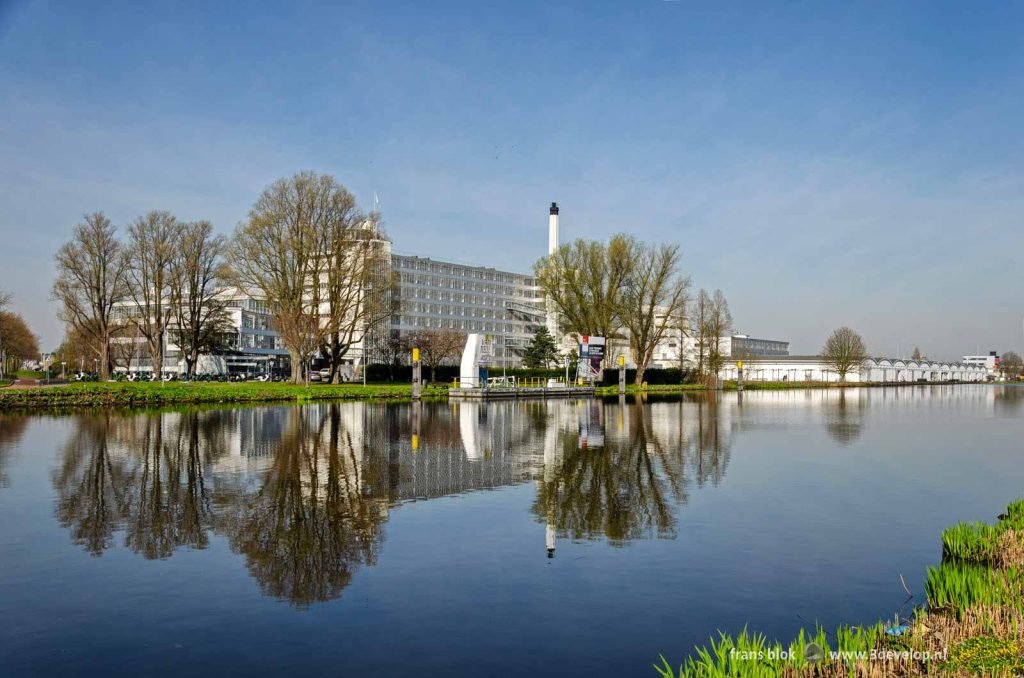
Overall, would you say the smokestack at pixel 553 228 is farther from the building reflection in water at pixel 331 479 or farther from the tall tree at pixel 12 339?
the building reflection in water at pixel 331 479

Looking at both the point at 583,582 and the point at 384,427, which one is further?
the point at 384,427

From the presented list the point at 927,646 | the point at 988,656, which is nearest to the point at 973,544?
the point at 927,646

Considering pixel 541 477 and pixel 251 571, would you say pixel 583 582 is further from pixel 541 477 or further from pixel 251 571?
pixel 541 477

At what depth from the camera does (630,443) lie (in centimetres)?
2550

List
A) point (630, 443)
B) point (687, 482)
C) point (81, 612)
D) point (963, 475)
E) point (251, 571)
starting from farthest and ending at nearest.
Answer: point (630, 443) < point (963, 475) < point (687, 482) < point (251, 571) < point (81, 612)

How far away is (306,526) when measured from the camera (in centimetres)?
1177

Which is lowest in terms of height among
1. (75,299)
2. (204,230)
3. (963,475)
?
(963,475)

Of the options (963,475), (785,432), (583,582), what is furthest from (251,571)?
(785,432)

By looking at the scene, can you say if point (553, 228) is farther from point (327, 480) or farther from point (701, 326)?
point (327, 480)

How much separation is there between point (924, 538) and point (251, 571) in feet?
31.1

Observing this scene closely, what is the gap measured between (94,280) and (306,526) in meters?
59.0

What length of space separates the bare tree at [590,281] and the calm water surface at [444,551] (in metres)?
57.8

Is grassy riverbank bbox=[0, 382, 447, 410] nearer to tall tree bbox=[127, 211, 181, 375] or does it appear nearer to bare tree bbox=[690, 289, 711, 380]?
tall tree bbox=[127, 211, 181, 375]

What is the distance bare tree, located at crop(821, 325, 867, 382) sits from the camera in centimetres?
12506
